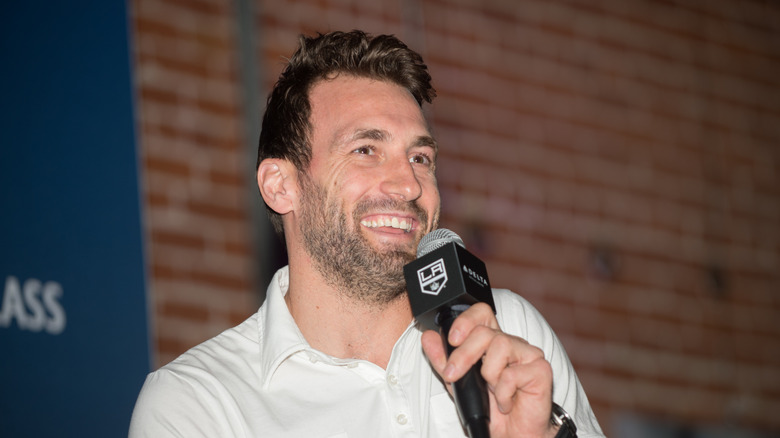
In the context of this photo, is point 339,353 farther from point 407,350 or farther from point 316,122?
point 316,122

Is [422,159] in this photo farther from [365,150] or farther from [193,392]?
[193,392]

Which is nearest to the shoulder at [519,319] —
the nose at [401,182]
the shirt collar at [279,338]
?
the shirt collar at [279,338]

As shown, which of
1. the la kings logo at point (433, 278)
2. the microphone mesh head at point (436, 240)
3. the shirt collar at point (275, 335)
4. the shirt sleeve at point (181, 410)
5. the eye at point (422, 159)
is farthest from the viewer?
the eye at point (422, 159)

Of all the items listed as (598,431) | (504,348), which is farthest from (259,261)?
(504,348)

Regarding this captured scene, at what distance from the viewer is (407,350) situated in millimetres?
2176

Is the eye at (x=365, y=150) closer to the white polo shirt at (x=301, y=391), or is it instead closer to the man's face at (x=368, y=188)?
the man's face at (x=368, y=188)

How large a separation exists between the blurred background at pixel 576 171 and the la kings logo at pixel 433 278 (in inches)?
69.6

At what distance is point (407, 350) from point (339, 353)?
151mm

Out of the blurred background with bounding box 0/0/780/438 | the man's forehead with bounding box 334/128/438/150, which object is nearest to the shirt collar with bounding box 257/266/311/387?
the man's forehead with bounding box 334/128/438/150

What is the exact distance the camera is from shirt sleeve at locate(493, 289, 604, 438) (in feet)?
6.98

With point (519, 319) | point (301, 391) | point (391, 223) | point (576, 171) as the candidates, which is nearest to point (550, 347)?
point (519, 319)

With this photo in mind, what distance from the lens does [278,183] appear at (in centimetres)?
251

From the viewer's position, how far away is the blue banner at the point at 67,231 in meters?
2.18

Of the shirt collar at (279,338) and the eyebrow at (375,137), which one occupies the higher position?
the eyebrow at (375,137)
